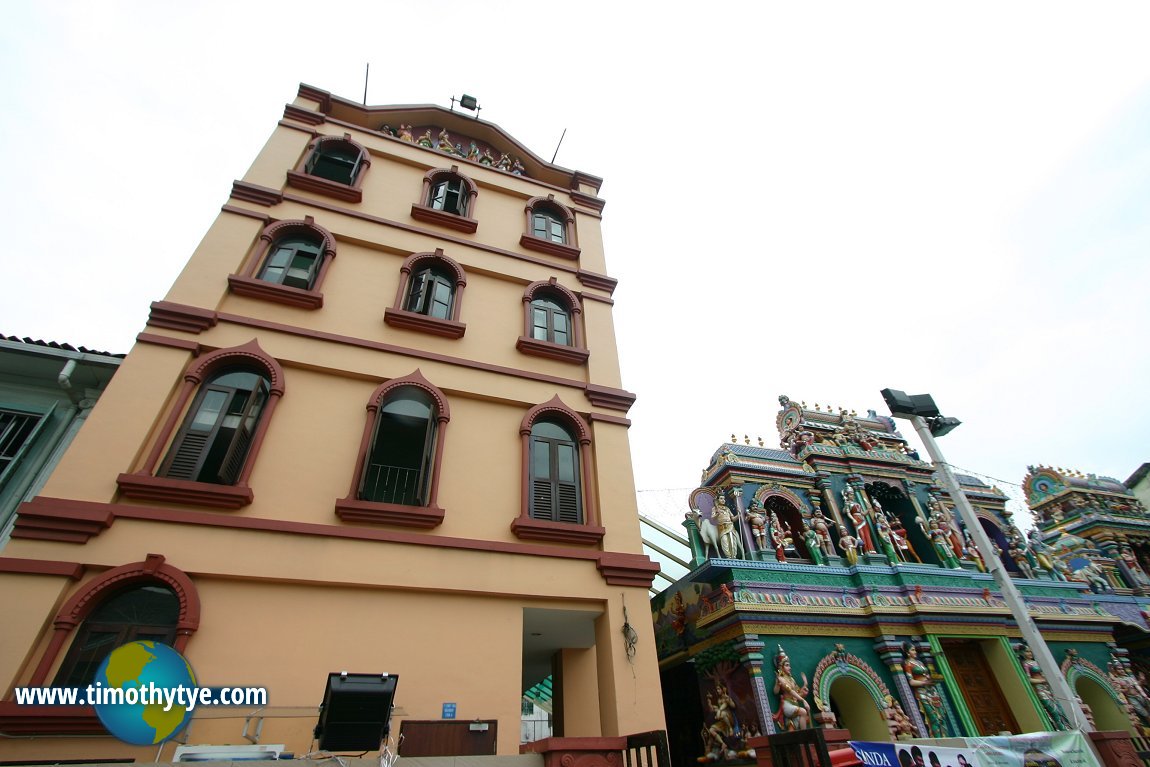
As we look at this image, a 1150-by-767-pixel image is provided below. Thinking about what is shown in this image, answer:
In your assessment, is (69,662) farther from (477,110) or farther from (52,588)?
(477,110)

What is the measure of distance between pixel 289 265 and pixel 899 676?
1485 cm

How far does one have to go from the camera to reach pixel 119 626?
6160 mm

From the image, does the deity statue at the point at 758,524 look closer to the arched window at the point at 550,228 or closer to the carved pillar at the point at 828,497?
the carved pillar at the point at 828,497

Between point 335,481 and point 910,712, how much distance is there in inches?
482

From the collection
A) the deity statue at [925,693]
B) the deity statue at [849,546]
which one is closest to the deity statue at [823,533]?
the deity statue at [849,546]

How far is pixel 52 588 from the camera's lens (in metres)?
5.98

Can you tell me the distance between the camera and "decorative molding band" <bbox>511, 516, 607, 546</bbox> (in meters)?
8.18

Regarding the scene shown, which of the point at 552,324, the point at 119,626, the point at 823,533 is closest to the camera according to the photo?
the point at 119,626

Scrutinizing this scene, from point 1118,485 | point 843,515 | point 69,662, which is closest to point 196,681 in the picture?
point 69,662

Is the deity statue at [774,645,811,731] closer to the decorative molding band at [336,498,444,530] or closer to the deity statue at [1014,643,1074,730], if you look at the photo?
the deity statue at [1014,643,1074,730]

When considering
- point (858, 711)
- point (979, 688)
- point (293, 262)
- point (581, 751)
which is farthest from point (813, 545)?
point (293, 262)

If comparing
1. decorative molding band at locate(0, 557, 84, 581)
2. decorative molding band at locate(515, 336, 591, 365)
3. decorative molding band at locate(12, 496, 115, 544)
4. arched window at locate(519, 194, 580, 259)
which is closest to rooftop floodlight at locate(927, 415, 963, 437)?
decorative molding band at locate(515, 336, 591, 365)

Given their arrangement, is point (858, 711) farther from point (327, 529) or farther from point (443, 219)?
point (443, 219)

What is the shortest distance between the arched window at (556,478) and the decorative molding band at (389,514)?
1189 millimetres
